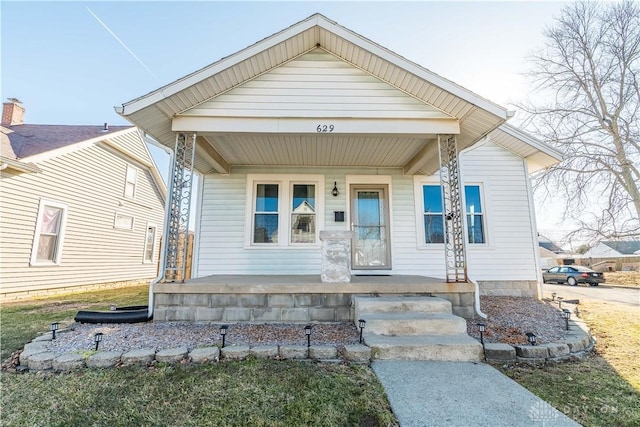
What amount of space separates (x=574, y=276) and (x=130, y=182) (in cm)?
2264

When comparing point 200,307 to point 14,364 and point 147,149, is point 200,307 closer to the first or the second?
point 14,364

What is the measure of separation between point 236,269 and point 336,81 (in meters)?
4.32

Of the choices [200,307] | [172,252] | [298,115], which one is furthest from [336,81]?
[200,307]

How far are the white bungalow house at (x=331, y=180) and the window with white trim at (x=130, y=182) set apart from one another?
6450 millimetres

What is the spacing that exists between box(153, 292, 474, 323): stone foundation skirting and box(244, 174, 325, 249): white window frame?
2.27 metres

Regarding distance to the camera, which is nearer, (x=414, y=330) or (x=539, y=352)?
(x=539, y=352)

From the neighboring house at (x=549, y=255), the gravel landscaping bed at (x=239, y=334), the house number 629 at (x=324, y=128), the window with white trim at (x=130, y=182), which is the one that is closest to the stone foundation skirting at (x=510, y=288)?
the gravel landscaping bed at (x=239, y=334)

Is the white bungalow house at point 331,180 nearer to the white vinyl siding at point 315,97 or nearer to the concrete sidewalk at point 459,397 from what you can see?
the white vinyl siding at point 315,97

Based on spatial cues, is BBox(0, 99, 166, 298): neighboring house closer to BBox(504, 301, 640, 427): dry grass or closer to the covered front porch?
the covered front porch

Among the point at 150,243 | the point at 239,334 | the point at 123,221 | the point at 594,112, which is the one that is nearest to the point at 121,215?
the point at 123,221

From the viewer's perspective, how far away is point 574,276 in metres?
16.1

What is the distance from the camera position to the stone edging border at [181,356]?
114 inches

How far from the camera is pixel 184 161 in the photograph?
181 inches

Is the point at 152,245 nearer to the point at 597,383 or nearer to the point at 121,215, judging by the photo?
the point at 121,215
